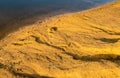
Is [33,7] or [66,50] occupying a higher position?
[33,7]

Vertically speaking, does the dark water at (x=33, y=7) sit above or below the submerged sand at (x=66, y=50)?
above

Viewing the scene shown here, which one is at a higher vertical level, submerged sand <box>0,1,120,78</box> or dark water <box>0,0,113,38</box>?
dark water <box>0,0,113,38</box>

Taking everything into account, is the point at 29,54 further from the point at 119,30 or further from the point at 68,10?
the point at 68,10

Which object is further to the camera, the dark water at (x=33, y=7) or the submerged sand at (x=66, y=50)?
the dark water at (x=33, y=7)

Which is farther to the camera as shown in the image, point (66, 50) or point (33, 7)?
point (33, 7)
